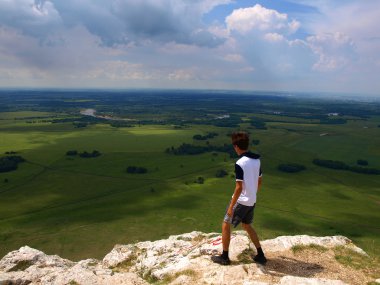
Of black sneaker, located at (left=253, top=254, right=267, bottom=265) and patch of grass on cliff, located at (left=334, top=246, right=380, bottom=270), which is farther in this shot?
patch of grass on cliff, located at (left=334, top=246, right=380, bottom=270)

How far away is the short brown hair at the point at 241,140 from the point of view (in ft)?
43.3

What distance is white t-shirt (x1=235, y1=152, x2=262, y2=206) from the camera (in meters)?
13.1

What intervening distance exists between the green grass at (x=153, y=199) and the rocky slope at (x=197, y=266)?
27.3 m

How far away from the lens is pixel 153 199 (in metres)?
95.4

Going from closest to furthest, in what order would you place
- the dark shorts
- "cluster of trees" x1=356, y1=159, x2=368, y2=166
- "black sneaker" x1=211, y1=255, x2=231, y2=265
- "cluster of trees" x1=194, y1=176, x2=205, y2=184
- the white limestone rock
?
1. the white limestone rock
2. the dark shorts
3. "black sneaker" x1=211, y1=255, x2=231, y2=265
4. "cluster of trees" x1=194, y1=176, x2=205, y2=184
5. "cluster of trees" x1=356, y1=159, x2=368, y2=166

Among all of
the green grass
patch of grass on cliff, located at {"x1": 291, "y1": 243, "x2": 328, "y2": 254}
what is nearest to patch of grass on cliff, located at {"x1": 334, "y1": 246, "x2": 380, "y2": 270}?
patch of grass on cliff, located at {"x1": 291, "y1": 243, "x2": 328, "y2": 254}

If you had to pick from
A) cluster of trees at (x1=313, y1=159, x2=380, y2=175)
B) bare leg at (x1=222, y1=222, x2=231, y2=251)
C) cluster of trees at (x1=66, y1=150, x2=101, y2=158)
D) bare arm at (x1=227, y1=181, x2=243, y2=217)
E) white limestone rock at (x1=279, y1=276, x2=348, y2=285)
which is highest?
bare arm at (x1=227, y1=181, x2=243, y2=217)

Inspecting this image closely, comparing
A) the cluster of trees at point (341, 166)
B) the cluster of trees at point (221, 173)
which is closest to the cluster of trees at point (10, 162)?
the cluster of trees at point (221, 173)

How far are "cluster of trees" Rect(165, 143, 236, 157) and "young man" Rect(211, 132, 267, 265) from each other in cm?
13945

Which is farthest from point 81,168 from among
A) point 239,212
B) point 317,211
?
point 239,212

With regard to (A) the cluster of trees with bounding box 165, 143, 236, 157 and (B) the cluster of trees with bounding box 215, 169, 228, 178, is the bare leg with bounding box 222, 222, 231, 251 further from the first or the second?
(A) the cluster of trees with bounding box 165, 143, 236, 157

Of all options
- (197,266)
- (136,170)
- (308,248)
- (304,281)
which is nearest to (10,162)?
(136,170)

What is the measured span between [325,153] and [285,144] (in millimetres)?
23369

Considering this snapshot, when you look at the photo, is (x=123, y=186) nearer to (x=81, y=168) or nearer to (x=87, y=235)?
(x=81, y=168)
